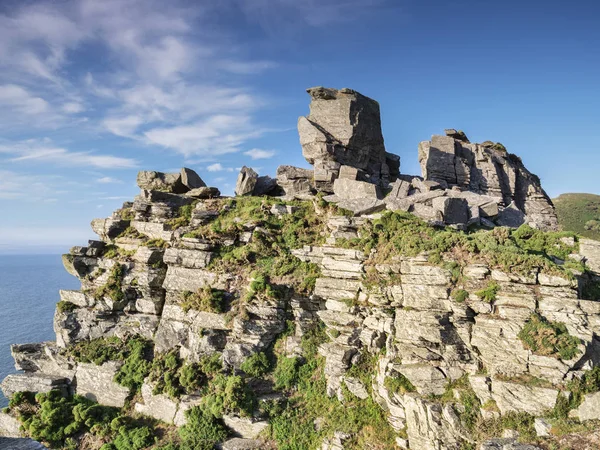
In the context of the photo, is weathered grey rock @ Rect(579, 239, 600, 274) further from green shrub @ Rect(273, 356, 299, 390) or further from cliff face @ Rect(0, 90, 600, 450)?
green shrub @ Rect(273, 356, 299, 390)

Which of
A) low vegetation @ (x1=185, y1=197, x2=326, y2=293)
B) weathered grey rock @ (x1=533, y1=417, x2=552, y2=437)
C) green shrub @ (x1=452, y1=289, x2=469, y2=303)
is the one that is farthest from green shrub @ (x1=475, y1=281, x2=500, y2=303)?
low vegetation @ (x1=185, y1=197, x2=326, y2=293)

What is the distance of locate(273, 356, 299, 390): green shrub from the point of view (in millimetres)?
18266

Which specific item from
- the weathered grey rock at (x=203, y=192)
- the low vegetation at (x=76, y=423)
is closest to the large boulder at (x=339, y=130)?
the weathered grey rock at (x=203, y=192)

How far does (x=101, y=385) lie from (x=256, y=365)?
10697mm

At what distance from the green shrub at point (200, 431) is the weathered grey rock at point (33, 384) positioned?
10.2 metres

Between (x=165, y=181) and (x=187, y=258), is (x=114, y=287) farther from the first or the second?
(x=165, y=181)

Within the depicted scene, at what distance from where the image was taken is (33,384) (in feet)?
73.8

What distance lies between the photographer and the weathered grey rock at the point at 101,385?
20969 mm

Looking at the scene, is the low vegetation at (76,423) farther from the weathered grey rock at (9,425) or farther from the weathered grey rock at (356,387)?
the weathered grey rock at (356,387)

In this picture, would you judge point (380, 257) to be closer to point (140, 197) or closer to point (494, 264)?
point (494, 264)

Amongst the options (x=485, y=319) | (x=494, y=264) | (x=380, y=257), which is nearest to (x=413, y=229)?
(x=380, y=257)

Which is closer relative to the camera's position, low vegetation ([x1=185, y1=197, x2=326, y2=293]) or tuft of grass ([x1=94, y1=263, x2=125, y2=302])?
low vegetation ([x1=185, y1=197, x2=326, y2=293])

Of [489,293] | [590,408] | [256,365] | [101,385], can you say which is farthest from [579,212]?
[101,385]

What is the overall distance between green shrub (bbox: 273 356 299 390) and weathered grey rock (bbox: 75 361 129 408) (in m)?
9.47
